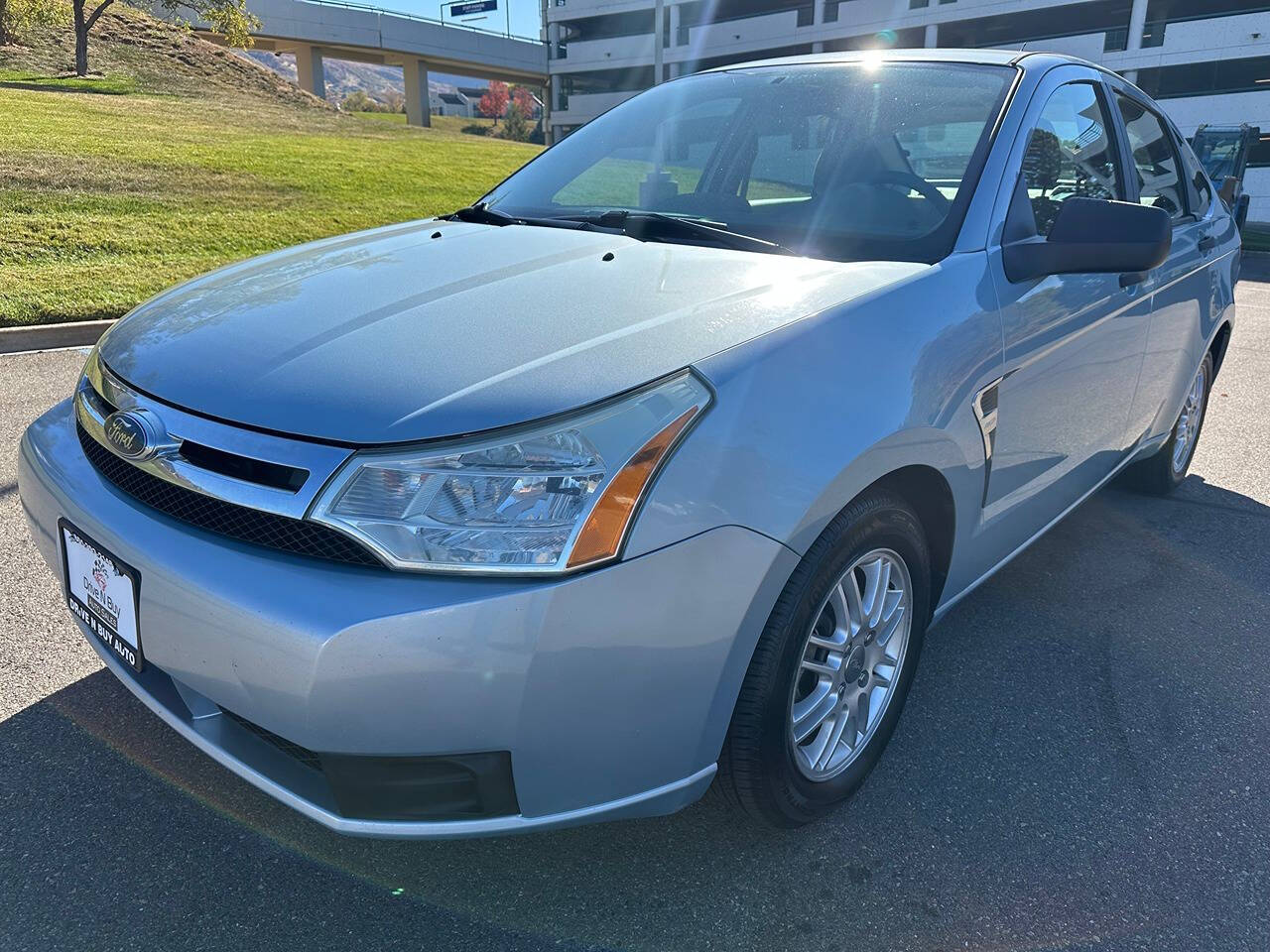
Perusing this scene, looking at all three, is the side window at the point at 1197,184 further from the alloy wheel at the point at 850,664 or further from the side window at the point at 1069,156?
the alloy wheel at the point at 850,664

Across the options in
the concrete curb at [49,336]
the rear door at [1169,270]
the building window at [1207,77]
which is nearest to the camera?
the rear door at [1169,270]

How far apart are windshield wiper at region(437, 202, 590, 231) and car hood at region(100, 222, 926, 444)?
22cm

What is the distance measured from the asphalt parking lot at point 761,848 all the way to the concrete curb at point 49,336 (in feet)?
14.2

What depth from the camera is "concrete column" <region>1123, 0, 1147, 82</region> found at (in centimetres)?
3325

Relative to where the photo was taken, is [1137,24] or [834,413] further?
[1137,24]

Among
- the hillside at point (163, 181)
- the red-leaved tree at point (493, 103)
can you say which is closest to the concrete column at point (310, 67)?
the hillside at point (163, 181)

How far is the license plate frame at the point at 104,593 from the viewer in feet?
5.58

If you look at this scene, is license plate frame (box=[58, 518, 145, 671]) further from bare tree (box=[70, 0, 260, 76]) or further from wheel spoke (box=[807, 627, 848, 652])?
bare tree (box=[70, 0, 260, 76])

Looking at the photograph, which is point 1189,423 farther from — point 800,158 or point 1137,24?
point 1137,24

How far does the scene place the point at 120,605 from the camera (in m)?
1.74

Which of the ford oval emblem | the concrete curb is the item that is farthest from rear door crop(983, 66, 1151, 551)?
the concrete curb

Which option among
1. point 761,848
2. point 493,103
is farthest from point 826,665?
point 493,103

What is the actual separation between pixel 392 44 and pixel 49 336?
4808cm

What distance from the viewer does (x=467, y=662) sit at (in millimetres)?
1438
